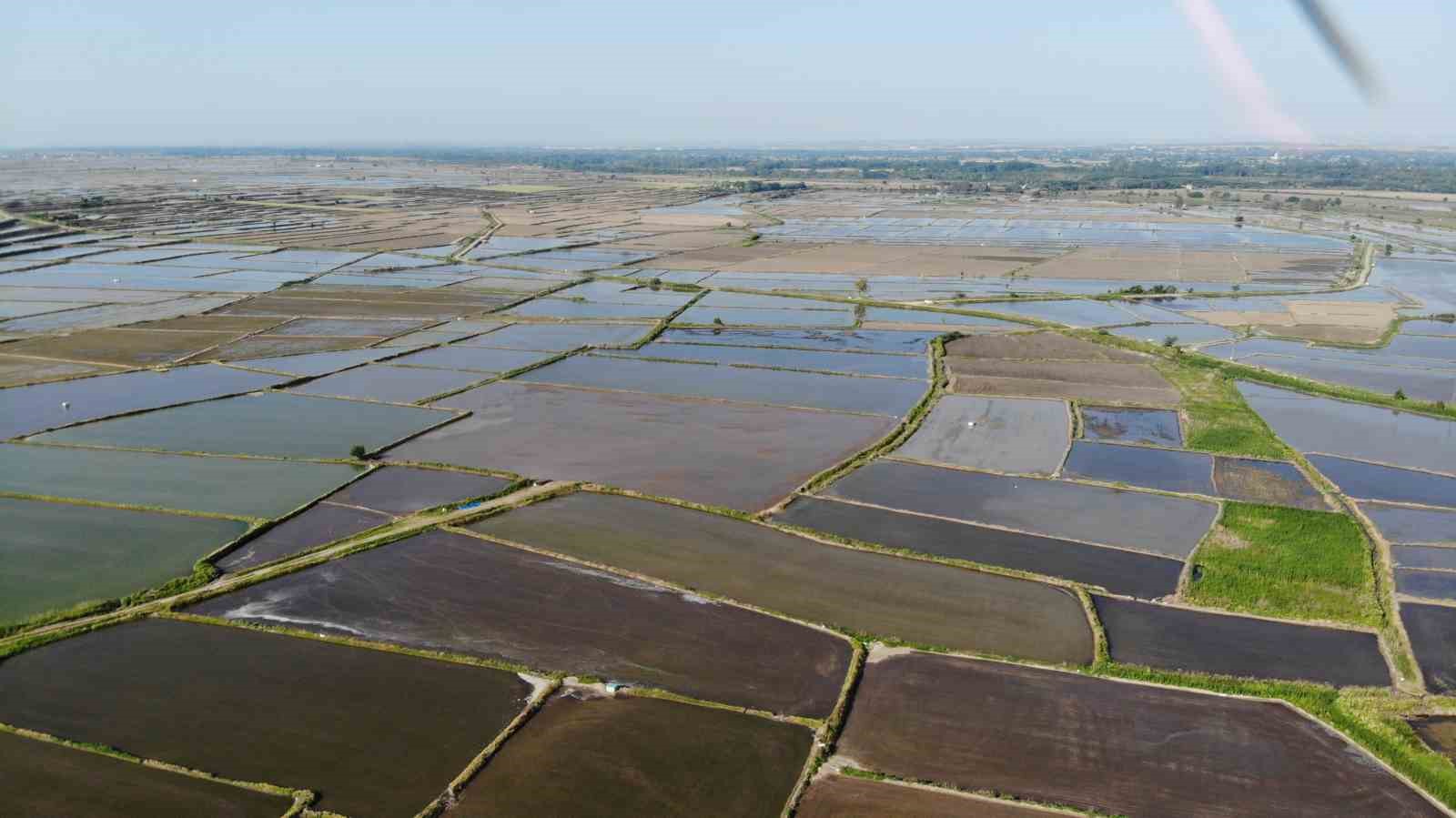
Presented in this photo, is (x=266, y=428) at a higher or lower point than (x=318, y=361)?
lower

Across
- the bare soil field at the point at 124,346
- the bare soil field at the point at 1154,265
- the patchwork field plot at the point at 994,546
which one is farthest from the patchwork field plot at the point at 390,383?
the bare soil field at the point at 1154,265

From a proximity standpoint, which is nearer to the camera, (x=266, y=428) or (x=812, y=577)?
(x=812, y=577)

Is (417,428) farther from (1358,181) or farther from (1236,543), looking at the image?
(1358,181)

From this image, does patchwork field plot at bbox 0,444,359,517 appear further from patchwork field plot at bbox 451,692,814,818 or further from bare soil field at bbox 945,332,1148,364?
bare soil field at bbox 945,332,1148,364

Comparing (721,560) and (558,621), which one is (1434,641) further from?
(558,621)

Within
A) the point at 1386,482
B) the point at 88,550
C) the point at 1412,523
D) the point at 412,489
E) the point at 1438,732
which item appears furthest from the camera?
the point at 1386,482

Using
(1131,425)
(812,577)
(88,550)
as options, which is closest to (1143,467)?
(1131,425)

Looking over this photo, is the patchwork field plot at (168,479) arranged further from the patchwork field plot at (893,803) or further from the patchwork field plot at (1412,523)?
the patchwork field plot at (1412,523)
